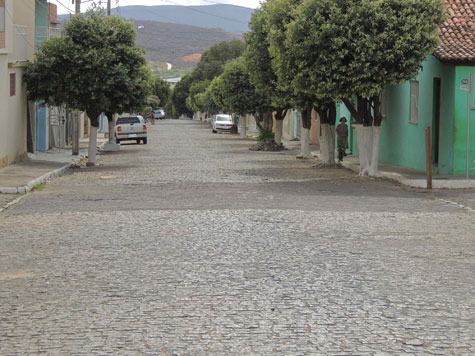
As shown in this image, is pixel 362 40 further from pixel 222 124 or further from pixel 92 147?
pixel 222 124

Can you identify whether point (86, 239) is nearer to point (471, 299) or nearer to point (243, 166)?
point (471, 299)

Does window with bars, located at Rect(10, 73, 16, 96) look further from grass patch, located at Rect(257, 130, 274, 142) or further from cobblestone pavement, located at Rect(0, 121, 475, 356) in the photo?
grass patch, located at Rect(257, 130, 274, 142)

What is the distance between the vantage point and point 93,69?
25531 millimetres

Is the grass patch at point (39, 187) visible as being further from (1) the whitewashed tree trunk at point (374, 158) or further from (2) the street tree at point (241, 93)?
(2) the street tree at point (241, 93)

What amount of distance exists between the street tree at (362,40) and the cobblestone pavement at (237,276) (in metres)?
5.07

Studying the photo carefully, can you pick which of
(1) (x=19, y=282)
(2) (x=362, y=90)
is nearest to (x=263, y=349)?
(1) (x=19, y=282)

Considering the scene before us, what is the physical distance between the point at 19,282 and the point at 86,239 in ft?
8.69

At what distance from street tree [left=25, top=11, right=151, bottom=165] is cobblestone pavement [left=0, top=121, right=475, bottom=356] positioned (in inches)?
394

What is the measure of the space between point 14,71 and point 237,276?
65.5 feet

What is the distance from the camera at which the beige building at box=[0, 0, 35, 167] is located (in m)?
23.6

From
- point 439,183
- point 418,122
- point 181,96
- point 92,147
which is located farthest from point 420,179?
point 181,96

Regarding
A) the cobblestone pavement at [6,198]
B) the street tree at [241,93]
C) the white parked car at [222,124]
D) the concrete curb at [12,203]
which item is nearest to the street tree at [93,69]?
the cobblestone pavement at [6,198]

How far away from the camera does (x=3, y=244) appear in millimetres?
10227

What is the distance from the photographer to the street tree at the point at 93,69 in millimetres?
25422
